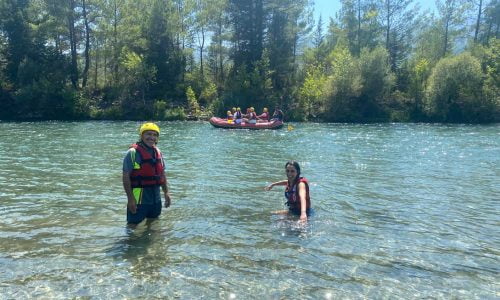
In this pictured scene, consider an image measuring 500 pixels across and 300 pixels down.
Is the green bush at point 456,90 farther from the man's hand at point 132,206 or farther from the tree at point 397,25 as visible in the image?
the man's hand at point 132,206

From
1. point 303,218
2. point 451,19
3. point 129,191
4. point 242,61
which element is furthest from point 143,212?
point 451,19

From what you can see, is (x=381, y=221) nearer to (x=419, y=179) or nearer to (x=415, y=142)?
(x=419, y=179)

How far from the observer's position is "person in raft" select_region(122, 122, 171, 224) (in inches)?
250

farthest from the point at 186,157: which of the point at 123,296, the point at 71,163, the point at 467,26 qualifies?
the point at 467,26

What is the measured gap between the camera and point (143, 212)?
6.87 meters

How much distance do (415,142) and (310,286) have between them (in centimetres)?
1963

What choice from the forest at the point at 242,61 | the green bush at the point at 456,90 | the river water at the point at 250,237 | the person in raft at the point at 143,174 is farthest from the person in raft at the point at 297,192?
the green bush at the point at 456,90

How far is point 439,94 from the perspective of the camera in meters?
41.1

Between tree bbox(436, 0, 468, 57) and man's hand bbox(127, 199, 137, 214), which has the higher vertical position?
tree bbox(436, 0, 468, 57)

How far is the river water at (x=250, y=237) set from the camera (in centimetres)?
519

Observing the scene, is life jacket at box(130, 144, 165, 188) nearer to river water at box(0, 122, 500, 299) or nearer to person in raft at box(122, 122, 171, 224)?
person in raft at box(122, 122, 171, 224)

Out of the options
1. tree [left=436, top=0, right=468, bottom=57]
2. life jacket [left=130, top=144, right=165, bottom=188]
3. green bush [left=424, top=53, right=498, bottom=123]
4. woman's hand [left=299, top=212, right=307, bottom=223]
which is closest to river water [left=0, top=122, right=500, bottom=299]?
woman's hand [left=299, top=212, right=307, bottom=223]

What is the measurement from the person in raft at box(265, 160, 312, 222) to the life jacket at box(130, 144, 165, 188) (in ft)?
7.84

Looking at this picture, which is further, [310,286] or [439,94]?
[439,94]
